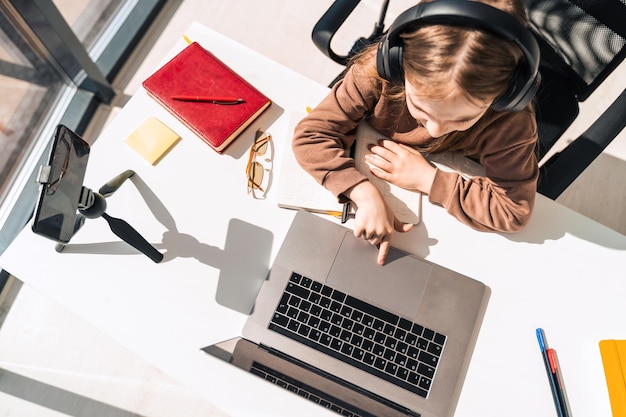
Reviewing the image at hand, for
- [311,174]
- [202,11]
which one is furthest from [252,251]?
[202,11]

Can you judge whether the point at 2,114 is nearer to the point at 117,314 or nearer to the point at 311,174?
the point at 117,314

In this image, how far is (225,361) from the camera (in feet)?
2.52

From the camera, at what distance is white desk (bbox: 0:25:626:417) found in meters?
0.79

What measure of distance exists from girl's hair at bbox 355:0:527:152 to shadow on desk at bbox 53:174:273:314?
380mm

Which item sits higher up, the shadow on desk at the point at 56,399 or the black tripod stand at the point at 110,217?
the black tripod stand at the point at 110,217

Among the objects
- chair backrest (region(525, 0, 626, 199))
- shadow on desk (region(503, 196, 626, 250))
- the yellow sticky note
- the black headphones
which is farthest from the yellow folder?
the yellow sticky note

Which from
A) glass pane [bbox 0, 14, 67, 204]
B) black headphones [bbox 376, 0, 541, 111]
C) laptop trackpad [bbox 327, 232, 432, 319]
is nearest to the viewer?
black headphones [bbox 376, 0, 541, 111]

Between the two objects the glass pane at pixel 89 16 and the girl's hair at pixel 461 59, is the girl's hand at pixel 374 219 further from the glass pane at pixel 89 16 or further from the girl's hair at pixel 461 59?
the glass pane at pixel 89 16

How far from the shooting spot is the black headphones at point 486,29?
600 mm

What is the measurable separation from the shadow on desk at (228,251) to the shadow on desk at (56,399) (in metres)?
0.72

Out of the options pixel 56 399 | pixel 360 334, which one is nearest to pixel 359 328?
pixel 360 334

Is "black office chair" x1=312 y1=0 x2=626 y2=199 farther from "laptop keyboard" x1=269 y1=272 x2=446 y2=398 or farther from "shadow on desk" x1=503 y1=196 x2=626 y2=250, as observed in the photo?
"laptop keyboard" x1=269 y1=272 x2=446 y2=398

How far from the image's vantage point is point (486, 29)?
0.63m

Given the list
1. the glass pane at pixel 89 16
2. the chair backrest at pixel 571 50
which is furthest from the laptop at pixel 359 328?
the glass pane at pixel 89 16
